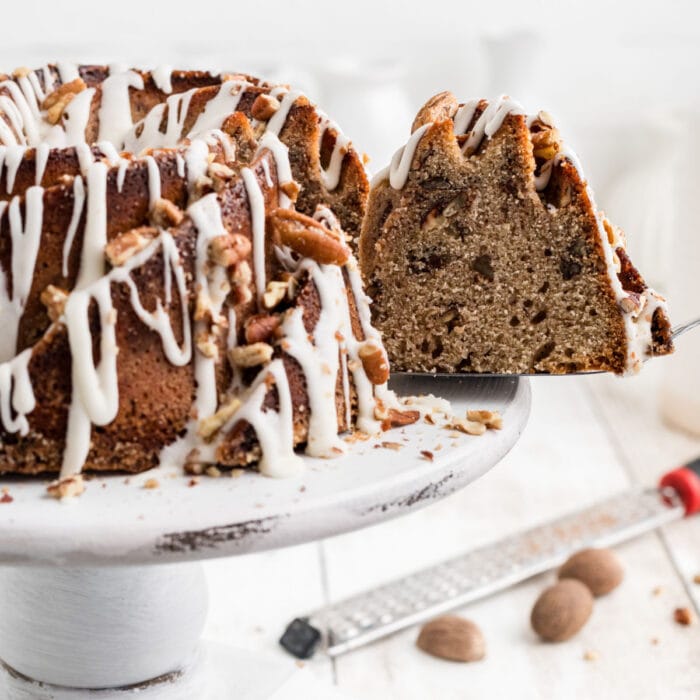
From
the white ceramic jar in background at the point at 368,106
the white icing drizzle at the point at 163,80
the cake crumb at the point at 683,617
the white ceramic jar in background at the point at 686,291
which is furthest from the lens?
the white ceramic jar in background at the point at 368,106

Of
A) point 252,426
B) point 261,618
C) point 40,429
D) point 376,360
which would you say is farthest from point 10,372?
point 261,618

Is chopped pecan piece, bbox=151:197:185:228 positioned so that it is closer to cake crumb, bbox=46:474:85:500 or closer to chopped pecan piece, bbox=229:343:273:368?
chopped pecan piece, bbox=229:343:273:368

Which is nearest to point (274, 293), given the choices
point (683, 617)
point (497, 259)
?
point (497, 259)

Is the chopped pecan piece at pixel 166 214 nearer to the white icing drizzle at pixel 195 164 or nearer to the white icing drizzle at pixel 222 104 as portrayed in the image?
the white icing drizzle at pixel 195 164

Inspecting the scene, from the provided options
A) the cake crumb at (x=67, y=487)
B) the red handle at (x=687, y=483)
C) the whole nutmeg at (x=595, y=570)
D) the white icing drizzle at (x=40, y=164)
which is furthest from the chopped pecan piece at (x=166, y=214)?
the red handle at (x=687, y=483)

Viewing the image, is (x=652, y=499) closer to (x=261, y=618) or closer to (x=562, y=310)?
(x=261, y=618)
